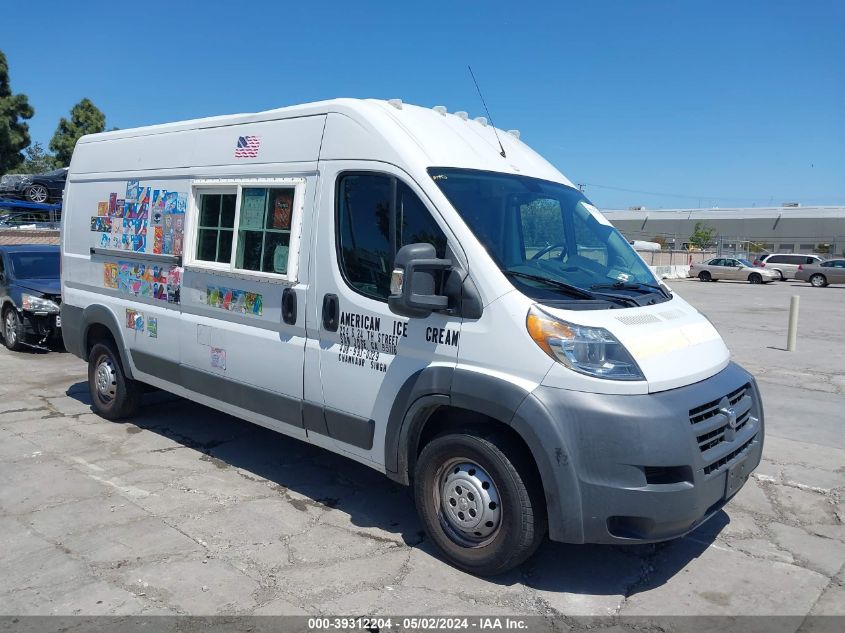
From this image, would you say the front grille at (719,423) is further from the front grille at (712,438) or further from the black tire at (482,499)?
the black tire at (482,499)

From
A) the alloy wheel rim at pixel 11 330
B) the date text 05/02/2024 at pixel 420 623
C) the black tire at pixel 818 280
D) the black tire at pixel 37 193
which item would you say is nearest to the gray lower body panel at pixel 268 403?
the date text 05/02/2024 at pixel 420 623

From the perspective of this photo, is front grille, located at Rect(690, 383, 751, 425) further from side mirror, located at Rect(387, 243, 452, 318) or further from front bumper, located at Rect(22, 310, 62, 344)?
front bumper, located at Rect(22, 310, 62, 344)

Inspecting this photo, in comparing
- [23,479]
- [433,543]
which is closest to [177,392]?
[23,479]

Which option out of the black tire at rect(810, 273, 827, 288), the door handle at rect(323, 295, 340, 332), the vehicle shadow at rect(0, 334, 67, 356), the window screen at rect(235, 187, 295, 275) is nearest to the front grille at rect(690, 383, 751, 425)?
the door handle at rect(323, 295, 340, 332)

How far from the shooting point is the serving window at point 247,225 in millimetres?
4859

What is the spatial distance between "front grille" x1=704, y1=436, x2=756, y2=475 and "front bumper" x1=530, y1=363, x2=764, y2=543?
0.06 feet

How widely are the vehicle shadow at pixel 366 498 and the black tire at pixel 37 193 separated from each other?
17.4 metres

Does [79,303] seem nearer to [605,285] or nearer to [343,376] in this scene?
[343,376]

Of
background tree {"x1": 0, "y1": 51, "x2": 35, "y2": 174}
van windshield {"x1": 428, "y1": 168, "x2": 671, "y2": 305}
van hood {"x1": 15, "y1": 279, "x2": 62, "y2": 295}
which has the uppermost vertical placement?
background tree {"x1": 0, "y1": 51, "x2": 35, "y2": 174}

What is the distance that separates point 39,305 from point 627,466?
987 centimetres

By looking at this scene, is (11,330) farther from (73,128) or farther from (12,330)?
(73,128)

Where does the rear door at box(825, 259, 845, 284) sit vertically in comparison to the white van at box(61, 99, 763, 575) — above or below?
above

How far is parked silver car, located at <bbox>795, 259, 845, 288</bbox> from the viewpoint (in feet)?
119

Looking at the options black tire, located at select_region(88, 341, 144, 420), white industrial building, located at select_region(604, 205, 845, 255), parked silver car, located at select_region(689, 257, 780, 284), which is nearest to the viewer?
black tire, located at select_region(88, 341, 144, 420)
